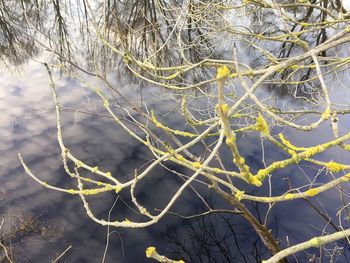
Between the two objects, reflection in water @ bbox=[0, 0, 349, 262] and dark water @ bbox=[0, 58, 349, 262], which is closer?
reflection in water @ bbox=[0, 0, 349, 262]

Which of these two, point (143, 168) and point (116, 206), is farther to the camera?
point (143, 168)

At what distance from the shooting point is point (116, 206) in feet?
19.4

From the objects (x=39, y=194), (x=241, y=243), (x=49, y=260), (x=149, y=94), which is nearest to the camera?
(x=49, y=260)

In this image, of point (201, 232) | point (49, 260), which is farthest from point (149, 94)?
point (49, 260)

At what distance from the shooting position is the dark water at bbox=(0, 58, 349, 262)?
517 cm

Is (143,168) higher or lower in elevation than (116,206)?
higher

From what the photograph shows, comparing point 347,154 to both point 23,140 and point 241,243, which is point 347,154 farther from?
point 23,140

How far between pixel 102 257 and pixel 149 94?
16.3 feet

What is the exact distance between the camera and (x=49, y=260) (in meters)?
4.89

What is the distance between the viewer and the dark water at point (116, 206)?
517 cm

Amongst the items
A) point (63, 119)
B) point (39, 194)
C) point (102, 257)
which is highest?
point (63, 119)

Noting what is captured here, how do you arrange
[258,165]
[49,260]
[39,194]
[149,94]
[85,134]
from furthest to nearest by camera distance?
[149,94] < [85,134] < [258,165] < [39,194] < [49,260]

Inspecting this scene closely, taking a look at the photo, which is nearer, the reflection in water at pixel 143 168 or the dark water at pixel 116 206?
the reflection in water at pixel 143 168

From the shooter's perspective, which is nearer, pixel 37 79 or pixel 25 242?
pixel 25 242
